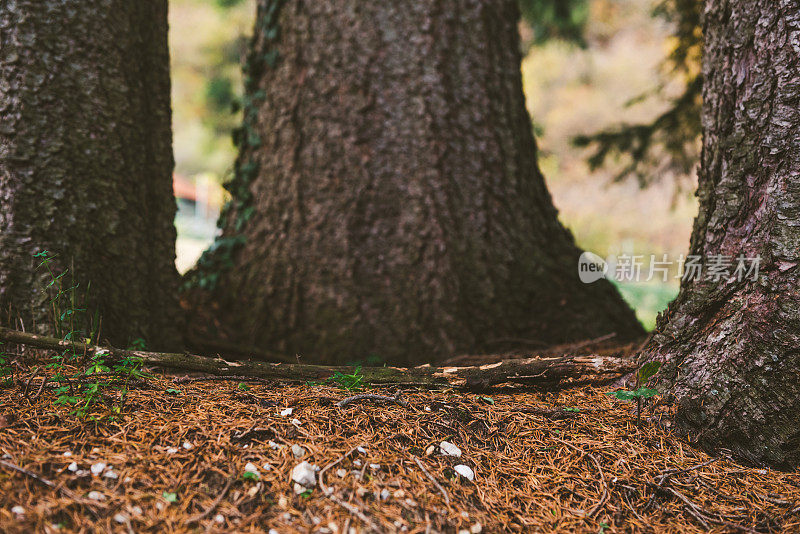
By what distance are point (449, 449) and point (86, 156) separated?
164 cm

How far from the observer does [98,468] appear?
1254mm

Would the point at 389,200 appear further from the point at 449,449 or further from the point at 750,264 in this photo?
the point at 750,264

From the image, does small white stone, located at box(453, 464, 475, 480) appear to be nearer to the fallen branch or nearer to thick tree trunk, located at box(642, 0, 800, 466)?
the fallen branch

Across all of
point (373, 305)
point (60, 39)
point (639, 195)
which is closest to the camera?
point (60, 39)

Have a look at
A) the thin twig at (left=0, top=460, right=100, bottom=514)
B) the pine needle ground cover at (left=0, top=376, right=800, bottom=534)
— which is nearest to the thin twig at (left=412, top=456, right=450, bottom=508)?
the pine needle ground cover at (left=0, top=376, right=800, bottom=534)

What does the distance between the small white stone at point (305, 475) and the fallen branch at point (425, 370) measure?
18.3 inches

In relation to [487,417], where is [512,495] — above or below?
below

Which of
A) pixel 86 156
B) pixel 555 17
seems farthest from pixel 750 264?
pixel 555 17

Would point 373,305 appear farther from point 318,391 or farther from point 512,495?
point 512,495

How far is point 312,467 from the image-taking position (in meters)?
1.34

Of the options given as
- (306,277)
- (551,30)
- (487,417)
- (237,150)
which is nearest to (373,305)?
(306,277)

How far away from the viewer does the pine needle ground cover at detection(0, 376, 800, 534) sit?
3.96ft

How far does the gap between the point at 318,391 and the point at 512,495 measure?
0.69m

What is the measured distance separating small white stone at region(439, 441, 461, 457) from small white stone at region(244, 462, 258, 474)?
53cm
